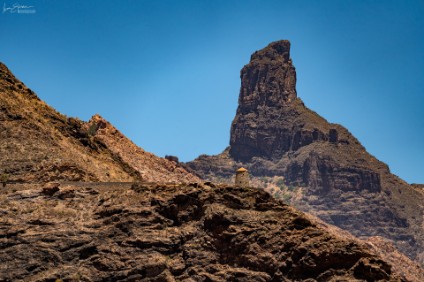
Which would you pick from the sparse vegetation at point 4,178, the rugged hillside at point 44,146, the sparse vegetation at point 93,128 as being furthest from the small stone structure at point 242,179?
the sparse vegetation at point 93,128

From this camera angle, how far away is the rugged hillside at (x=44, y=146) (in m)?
67.9

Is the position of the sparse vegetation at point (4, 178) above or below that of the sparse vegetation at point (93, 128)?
below

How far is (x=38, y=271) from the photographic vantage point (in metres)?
49.6

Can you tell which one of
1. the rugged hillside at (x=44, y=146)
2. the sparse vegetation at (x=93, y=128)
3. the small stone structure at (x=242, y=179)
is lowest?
the small stone structure at (x=242, y=179)

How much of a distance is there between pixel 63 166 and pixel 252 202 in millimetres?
22647

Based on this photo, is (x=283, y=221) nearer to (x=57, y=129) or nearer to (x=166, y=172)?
(x=57, y=129)

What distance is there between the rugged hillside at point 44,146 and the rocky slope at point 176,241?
1214 centimetres

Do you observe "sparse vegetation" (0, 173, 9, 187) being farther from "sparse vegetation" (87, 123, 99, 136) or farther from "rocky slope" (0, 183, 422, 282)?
"sparse vegetation" (87, 123, 99, 136)

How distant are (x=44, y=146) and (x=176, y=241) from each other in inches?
1032

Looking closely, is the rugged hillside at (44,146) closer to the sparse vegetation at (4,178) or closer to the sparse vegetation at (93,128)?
the sparse vegetation at (4,178)

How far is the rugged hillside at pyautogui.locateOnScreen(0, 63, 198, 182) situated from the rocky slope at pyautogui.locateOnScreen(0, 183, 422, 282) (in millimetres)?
12139

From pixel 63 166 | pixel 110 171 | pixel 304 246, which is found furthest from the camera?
pixel 110 171

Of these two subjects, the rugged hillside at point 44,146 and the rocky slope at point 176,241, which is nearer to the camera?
the rocky slope at point 176,241

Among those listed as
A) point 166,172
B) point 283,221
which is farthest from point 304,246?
point 166,172
